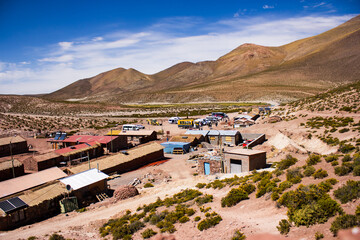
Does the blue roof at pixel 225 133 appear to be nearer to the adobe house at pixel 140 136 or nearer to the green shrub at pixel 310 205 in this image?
the adobe house at pixel 140 136

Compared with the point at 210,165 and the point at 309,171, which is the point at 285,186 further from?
the point at 210,165

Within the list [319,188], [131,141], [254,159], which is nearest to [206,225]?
[319,188]

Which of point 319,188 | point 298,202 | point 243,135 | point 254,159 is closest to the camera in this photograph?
point 298,202

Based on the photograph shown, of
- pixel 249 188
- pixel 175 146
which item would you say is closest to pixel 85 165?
pixel 175 146

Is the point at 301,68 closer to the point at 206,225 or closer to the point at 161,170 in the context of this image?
the point at 161,170

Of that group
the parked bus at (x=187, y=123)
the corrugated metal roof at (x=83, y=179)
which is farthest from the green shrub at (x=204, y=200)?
the parked bus at (x=187, y=123)

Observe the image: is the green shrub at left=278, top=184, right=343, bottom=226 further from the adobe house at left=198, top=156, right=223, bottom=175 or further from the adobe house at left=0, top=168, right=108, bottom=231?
the adobe house at left=0, top=168, right=108, bottom=231

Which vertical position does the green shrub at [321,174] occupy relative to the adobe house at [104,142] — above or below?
above
